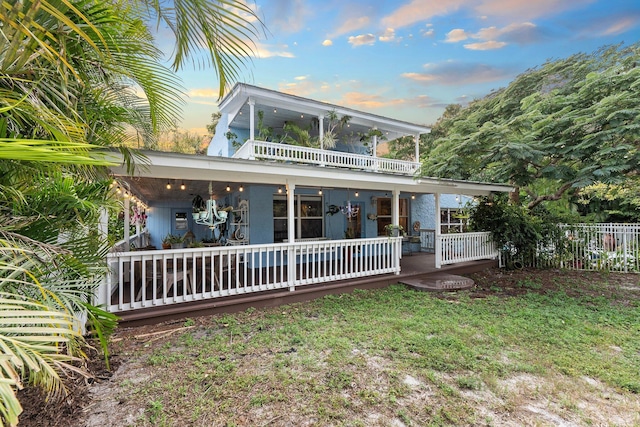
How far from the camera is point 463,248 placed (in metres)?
9.01

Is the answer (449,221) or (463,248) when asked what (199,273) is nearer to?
(463,248)

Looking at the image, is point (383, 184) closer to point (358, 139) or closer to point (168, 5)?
point (358, 139)

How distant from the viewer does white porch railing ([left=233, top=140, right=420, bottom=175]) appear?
27.6ft

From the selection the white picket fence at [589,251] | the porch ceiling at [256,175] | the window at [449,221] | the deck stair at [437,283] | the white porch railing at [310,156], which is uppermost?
the white porch railing at [310,156]

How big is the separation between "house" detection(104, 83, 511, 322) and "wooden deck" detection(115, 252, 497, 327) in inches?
6.0

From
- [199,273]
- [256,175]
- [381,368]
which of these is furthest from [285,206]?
[381,368]

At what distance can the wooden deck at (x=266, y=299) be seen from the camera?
4.76 meters

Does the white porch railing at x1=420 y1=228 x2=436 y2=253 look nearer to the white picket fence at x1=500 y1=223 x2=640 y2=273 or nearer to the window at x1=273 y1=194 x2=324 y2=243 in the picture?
the white picket fence at x1=500 y1=223 x2=640 y2=273

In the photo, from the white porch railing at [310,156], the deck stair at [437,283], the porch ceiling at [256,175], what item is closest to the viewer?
the porch ceiling at [256,175]

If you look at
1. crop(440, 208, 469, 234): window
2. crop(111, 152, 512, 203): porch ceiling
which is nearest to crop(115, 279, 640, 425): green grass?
crop(111, 152, 512, 203): porch ceiling

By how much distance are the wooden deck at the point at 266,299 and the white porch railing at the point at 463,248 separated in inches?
12.0

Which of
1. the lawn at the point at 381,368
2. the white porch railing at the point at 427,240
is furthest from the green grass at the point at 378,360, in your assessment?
the white porch railing at the point at 427,240

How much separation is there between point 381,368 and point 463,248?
687 centimetres

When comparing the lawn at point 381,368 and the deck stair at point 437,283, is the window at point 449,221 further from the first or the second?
the lawn at point 381,368
